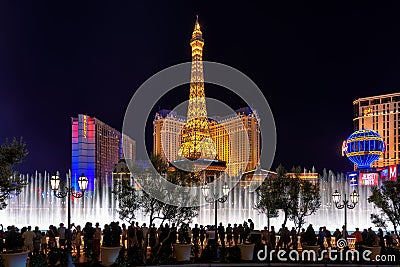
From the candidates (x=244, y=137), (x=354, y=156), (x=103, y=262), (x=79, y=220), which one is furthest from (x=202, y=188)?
(x=244, y=137)

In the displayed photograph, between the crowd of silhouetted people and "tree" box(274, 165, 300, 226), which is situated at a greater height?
"tree" box(274, 165, 300, 226)

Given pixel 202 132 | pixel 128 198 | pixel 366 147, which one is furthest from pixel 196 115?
pixel 128 198

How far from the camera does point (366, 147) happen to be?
5566 cm

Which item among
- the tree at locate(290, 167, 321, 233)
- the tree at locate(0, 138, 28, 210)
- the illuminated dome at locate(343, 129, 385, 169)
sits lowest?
the tree at locate(290, 167, 321, 233)

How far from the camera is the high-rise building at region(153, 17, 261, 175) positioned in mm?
116188

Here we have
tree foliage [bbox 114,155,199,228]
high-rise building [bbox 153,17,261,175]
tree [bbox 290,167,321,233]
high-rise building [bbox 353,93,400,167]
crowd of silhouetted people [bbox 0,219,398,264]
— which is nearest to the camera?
crowd of silhouetted people [bbox 0,219,398,264]

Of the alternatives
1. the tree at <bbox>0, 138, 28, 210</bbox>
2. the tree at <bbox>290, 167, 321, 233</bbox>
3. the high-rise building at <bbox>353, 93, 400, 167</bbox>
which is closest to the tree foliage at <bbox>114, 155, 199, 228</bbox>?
the tree at <bbox>0, 138, 28, 210</bbox>

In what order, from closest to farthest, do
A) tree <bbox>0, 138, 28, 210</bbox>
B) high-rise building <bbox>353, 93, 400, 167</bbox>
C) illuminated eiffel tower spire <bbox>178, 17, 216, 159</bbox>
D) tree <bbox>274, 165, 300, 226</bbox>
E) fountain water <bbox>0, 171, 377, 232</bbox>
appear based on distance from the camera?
tree <bbox>0, 138, 28, 210</bbox>
tree <bbox>274, 165, 300, 226</bbox>
fountain water <bbox>0, 171, 377, 232</bbox>
high-rise building <bbox>353, 93, 400, 167</bbox>
illuminated eiffel tower spire <bbox>178, 17, 216, 159</bbox>

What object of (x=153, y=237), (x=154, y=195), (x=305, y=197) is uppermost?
(x=154, y=195)

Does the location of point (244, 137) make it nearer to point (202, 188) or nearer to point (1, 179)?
point (202, 188)

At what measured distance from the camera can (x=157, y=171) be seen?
16.3m

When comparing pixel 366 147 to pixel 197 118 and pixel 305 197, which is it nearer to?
pixel 305 197

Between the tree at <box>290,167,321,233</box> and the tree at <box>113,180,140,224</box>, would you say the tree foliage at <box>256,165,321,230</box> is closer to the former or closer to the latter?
the tree at <box>290,167,321,233</box>

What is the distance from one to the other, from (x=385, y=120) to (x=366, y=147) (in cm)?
6343
